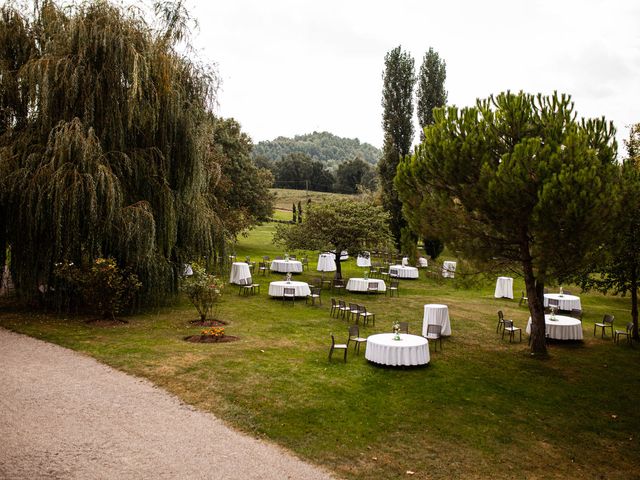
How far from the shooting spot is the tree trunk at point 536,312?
14.9m

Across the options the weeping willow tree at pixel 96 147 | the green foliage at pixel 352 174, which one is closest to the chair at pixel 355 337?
the weeping willow tree at pixel 96 147

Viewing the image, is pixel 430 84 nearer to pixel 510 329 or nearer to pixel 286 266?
pixel 286 266

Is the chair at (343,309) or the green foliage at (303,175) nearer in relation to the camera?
the chair at (343,309)

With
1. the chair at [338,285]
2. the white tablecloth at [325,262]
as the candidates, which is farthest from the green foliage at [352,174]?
the chair at [338,285]

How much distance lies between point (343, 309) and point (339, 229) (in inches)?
278

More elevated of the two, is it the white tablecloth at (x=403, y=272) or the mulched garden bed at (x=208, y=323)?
the white tablecloth at (x=403, y=272)

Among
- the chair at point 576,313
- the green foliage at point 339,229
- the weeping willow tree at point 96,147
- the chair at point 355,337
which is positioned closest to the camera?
the chair at point 355,337

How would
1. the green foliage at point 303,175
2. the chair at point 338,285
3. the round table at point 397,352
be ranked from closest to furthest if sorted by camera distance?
the round table at point 397,352
the chair at point 338,285
the green foliage at point 303,175

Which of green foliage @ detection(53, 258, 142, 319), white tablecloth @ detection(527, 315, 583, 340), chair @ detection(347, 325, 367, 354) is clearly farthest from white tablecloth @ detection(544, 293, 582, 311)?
green foliage @ detection(53, 258, 142, 319)

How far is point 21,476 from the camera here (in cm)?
704

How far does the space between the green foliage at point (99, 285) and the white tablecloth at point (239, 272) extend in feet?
25.0

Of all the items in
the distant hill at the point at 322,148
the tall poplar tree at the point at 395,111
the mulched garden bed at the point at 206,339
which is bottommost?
the mulched garden bed at the point at 206,339

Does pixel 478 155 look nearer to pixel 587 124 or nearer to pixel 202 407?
pixel 587 124

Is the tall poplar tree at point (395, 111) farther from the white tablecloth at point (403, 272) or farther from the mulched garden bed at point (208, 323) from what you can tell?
the mulched garden bed at point (208, 323)
